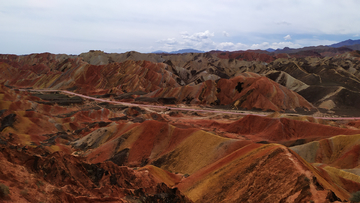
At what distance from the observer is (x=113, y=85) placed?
97750 millimetres

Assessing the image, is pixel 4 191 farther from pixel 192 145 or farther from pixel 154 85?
pixel 154 85

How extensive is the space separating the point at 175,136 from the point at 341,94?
62361mm

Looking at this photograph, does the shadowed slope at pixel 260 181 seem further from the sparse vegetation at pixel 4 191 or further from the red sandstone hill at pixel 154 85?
the red sandstone hill at pixel 154 85

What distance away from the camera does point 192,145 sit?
29.1 m

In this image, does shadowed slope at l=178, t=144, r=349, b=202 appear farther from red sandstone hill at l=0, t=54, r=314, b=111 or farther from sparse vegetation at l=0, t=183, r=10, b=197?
red sandstone hill at l=0, t=54, r=314, b=111

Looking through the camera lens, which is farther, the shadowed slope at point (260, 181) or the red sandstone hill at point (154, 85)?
the red sandstone hill at point (154, 85)

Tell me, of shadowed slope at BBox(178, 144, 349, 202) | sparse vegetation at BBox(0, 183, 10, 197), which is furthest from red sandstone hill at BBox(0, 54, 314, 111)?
sparse vegetation at BBox(0, 183, 10, 197)

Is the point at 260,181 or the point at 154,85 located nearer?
the point at 260,181

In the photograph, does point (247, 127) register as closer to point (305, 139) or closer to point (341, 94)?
point (305, 139)

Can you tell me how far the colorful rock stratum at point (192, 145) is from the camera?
1480 cm

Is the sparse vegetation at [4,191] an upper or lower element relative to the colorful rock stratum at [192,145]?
upper

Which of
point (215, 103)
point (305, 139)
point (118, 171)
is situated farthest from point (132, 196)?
point (215, 103)

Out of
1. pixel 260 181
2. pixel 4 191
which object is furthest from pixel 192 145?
pixel 4 191

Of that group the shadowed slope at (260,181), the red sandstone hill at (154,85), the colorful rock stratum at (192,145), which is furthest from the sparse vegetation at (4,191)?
the red sandstone hill at (154,85)
